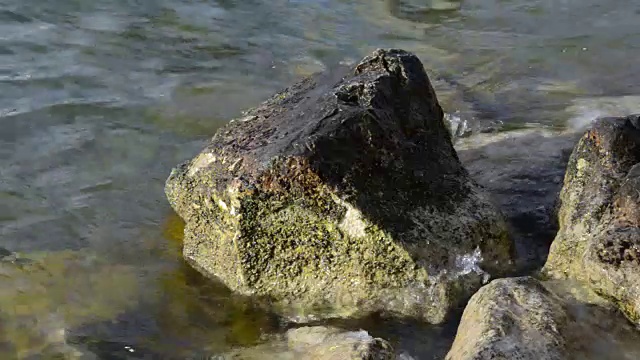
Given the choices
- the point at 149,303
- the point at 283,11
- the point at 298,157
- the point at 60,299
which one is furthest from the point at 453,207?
the point at 283,11

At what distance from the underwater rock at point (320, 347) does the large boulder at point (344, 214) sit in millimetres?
208

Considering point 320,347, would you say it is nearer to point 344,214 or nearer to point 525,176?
point 344,214

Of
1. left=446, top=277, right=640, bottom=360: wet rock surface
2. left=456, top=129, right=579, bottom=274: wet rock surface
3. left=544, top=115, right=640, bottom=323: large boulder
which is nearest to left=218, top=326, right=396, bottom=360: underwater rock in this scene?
left=446, top=277, right=640, bottom=360: wet rock surface

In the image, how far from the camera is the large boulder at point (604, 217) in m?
3.50

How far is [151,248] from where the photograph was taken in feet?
16.1

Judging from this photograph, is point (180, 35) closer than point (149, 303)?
No

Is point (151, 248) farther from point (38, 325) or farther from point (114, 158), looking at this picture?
point (114, 158)

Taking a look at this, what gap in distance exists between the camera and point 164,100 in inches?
280

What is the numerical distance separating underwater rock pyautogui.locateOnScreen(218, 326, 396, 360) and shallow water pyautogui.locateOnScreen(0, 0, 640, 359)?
157 mm

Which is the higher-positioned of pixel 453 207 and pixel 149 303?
pixel 453 207

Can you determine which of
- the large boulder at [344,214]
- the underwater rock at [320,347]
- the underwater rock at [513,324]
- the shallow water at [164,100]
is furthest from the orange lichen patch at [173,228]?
the underwater rock at [513,324]

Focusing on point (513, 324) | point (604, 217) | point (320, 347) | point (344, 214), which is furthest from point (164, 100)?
point (513, 324)

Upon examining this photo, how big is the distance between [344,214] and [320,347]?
0.70 metres

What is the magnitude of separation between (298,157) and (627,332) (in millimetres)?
1775
